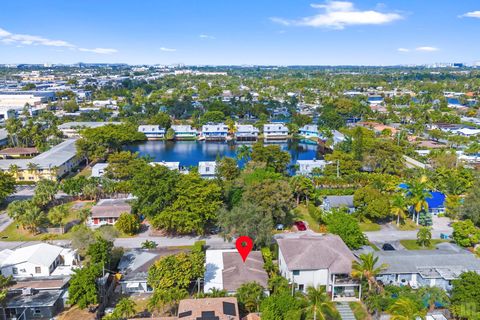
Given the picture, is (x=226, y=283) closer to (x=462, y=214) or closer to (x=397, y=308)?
(x=397, y=308)

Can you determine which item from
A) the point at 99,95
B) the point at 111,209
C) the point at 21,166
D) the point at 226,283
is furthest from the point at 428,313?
the point at 99,95

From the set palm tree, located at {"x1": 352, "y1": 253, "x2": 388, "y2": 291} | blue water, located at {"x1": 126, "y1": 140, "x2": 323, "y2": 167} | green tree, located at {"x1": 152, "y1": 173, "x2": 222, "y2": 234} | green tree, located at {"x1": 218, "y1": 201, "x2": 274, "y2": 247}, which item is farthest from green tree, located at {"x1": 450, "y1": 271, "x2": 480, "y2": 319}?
blue water, located at {"x1": 126, "y1": 140, "x2": 323, "y2": 167}

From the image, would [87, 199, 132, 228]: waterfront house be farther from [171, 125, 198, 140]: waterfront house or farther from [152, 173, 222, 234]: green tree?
[171, 125, 198, 140]: waterfront house

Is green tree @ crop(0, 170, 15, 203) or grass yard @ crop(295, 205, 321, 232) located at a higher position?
green tree @ crop(0, 170, 15, 203)

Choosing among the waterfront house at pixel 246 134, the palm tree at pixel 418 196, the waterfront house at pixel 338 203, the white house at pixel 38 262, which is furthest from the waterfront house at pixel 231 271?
the waterfront house at pixel 246 134

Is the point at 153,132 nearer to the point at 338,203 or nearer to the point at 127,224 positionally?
the point at 127,224

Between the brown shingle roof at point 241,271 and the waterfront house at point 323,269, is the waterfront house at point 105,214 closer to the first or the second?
the brown shingle roof at point 241,271

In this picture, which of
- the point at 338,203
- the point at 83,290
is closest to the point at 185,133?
the point at 338,203
